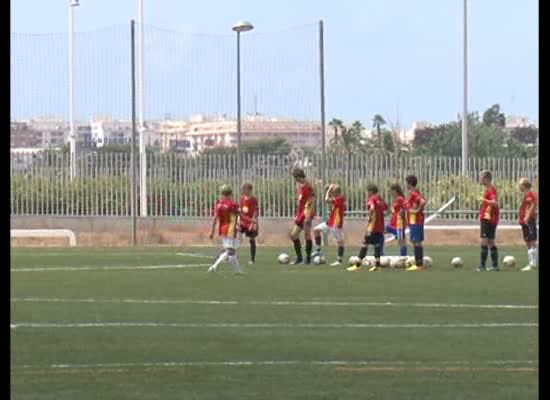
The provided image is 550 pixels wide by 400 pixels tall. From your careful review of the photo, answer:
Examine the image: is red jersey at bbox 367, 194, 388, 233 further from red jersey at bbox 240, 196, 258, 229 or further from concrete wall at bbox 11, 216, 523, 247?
concrete wall at bbox 11, 216, 523, 247

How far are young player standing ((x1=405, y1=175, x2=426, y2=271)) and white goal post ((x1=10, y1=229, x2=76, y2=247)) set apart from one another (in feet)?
48.5

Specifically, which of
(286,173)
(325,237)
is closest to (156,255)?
(325,237)

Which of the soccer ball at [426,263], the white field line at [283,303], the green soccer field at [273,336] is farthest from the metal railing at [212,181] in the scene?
the white field line at [283,303]

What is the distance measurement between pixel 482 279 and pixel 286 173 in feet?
62.4

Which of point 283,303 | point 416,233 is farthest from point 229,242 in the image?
point 283,303

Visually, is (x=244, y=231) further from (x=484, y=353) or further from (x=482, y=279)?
(x=484, y=353)

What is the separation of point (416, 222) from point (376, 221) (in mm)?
858

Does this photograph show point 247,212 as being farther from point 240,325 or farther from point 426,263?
point 240,325

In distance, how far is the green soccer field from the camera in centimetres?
946

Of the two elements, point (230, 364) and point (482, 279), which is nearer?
point (230, 364)

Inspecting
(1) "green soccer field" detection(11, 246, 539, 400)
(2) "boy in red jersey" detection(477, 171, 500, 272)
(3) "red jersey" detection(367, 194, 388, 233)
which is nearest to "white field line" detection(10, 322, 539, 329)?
(1) "green soccer field" detection(11, 246, 539, 400)

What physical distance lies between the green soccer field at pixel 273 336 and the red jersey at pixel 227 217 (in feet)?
2.90

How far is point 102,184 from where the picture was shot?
40.2m

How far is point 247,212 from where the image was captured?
28.0m
